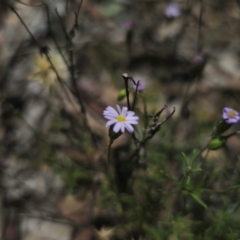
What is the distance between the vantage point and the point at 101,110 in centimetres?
236

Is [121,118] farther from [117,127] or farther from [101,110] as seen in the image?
[101,110]

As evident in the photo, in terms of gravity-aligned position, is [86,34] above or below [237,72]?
above

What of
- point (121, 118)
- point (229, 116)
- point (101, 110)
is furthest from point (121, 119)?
point (101, 110)

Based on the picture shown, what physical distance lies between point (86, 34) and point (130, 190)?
106 centimetres

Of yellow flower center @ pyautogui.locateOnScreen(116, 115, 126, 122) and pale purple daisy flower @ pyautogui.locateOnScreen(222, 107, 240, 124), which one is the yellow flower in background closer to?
yellow flower center @ pyautogui.locateOnScreen(116, 115, 126, 122)

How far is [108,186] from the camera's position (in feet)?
6.73

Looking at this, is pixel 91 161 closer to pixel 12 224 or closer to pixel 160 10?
pixel 12 224

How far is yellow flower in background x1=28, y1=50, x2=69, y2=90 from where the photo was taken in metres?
2.31

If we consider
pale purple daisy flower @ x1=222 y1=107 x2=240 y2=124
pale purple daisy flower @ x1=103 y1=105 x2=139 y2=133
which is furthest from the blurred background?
pale purple daisy flower @ x1=103 y1=105 x2=139 y2=133

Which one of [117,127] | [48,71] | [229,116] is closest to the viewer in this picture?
[117,127]

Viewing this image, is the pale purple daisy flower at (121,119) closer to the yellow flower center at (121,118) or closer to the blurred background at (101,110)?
the yellow flower center at (121,118)

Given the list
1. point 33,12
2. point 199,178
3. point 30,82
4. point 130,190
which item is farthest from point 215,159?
point 33,12

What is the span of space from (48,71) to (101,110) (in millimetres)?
315

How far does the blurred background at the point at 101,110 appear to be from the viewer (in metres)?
1.98
